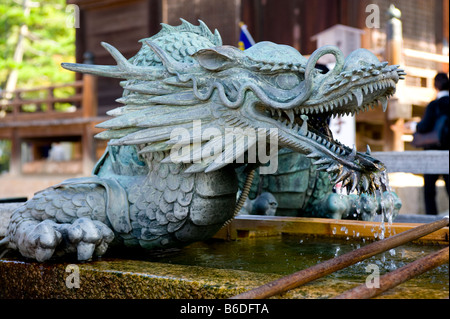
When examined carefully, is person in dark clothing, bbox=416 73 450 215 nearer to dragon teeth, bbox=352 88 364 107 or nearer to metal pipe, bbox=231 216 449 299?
metal pipe, bbox=231 216 449 299

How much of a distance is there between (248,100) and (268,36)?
328 inches

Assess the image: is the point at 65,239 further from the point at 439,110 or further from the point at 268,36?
the point at 268,36

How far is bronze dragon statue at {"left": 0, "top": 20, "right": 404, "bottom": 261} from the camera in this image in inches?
85.9

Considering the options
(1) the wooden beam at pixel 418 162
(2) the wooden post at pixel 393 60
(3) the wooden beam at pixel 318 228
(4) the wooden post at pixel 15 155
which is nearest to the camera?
(3) the wooden beam at pixel 318 228

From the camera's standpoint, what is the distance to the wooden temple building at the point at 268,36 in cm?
816

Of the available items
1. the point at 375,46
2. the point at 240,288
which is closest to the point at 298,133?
the point at 240,288

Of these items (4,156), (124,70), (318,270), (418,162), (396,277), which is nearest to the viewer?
(396,277)

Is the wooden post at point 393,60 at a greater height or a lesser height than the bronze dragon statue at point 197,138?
greater

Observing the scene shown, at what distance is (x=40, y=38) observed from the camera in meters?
17.4

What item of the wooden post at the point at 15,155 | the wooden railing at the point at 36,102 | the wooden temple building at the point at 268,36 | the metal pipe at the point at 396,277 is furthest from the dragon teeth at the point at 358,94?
the wooden post at the point at 15,155

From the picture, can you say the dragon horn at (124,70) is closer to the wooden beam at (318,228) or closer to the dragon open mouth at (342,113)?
the dragon open mouth at (342,113)

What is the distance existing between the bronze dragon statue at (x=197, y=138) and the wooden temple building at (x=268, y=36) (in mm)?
5578

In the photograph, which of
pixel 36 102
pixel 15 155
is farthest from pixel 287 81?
pixel 15 155

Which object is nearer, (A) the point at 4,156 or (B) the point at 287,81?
(B) the point at 287,81
